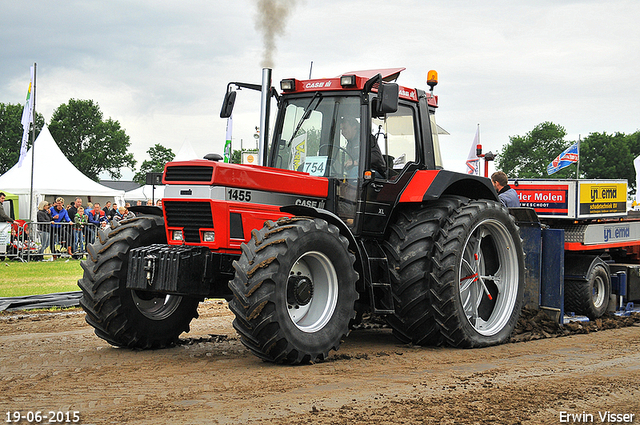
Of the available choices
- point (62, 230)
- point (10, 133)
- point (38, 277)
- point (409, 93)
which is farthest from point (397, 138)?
point (10, 133)

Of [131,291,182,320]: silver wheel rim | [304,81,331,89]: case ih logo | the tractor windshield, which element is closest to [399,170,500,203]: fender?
the tractor windshield

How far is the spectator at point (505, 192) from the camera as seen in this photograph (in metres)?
8.99

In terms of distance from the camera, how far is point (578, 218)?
930 centimetres

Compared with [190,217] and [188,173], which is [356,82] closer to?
[188,173]

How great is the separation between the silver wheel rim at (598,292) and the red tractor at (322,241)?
2305 millimetres

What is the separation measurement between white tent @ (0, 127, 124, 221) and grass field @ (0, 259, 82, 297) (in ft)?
33.5

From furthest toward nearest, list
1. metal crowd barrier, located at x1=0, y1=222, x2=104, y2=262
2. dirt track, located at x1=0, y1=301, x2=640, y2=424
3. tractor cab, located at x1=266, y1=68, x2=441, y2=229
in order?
metal crowd barrier, located at x1=0, y1=222, x2=104, y2=262 → tractor cab, located at x1=266, y1=68, x2=441, y2=229 → dirt track, located at x1=0, y1=301, x2=640, y2=424

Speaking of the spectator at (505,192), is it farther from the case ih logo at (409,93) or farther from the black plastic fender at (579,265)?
the case ih logo at (409,93)

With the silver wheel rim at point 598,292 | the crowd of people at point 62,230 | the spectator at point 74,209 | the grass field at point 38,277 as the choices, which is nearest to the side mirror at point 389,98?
the silver wheel rim at point 598,292

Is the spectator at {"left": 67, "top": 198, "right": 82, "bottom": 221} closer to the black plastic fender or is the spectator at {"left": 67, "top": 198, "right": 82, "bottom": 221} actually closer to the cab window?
the cab window

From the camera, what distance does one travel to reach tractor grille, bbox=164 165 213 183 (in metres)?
5.97

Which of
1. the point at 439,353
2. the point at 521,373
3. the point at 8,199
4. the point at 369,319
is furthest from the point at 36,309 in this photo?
the point at 8,199

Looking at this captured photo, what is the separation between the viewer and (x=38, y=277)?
530 inches

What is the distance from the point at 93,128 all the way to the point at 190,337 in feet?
222
